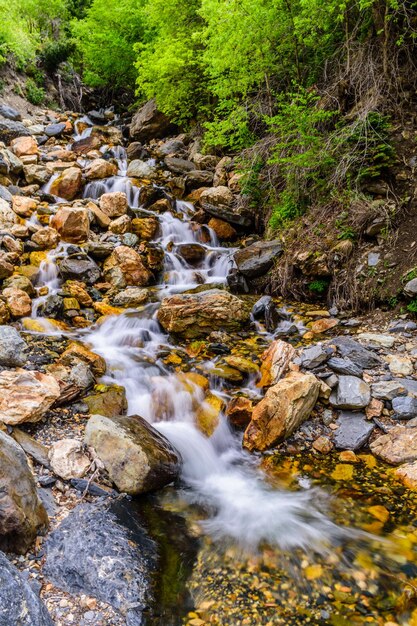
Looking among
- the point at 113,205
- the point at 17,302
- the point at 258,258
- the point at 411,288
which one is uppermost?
the point at 113,205

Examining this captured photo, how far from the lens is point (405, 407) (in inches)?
169

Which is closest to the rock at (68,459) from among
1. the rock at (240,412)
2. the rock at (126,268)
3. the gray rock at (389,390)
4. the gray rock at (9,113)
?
the rock at (240,412)

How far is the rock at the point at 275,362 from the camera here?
501 centimetres

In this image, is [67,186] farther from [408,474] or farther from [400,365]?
[408,474]

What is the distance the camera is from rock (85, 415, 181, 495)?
3477 millimetres

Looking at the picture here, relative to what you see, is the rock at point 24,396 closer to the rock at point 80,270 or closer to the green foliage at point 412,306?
the rock at point 80,270

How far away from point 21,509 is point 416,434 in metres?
3.74

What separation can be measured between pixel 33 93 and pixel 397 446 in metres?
19.2

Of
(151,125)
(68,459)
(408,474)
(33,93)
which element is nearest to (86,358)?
(68,459)

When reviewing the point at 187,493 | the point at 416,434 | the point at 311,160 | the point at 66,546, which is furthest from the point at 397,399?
the point at 311,160

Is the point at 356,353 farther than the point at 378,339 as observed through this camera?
No

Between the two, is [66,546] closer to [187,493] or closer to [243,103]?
[187,493]

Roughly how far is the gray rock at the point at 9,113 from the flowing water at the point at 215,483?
377 inches

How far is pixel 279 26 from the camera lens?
319 inches
